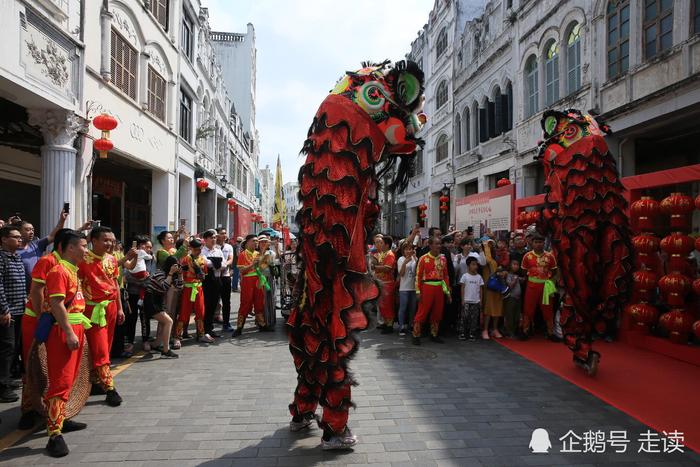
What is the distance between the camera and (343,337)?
115 inches

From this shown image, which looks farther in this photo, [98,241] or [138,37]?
[138,37]

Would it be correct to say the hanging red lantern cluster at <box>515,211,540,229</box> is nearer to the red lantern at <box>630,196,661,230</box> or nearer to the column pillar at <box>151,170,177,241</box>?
the red lantern at <box>630,196,661,230</box>

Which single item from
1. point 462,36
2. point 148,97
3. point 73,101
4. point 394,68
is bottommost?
point 394,68

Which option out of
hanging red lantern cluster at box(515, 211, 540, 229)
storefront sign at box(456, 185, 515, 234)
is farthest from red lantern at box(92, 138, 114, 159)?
storefront sign at box(456, 185, 515, 234)

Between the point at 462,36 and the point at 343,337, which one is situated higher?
the point at 462,36

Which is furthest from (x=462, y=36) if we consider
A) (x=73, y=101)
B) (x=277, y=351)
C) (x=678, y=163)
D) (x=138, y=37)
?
(x=277, y=351)

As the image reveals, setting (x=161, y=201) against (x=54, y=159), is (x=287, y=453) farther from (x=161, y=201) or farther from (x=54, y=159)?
(x=161, y=201)

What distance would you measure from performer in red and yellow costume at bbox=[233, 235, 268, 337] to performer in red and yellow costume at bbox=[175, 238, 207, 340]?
847 millimetres

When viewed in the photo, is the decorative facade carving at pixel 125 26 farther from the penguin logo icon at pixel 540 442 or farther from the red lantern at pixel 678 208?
the penguin logo icon at pixel 540 442

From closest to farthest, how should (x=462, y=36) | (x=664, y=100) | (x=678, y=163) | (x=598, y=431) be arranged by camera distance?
1. (x=598, y=431)
2. (x=664, y=100)
3. (x=678, y=163)
4. (x=462, y=36)

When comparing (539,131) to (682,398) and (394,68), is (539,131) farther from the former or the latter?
(394,68)

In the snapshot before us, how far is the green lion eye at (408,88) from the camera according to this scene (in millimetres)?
3049

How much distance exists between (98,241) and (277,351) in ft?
9.71

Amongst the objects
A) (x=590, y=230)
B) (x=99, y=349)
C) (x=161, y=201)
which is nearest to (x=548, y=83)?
(x=590, y=230)
